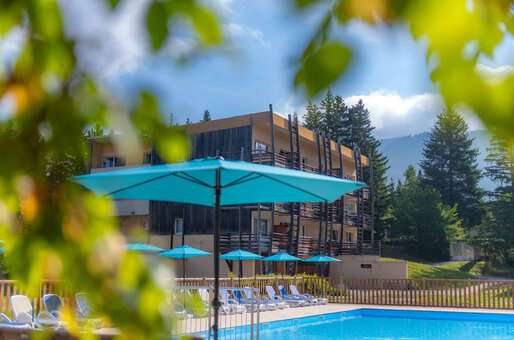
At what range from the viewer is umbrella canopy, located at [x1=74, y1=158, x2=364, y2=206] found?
5969mm

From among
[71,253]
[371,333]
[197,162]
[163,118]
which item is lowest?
[371,333]

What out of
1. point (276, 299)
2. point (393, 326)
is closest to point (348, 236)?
point (276, 299)

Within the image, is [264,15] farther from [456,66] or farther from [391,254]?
[391,254]

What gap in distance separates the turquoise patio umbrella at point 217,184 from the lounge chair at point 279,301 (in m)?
10.5

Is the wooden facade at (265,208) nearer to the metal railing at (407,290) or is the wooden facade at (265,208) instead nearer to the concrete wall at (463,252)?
the metal railing at (407,290)

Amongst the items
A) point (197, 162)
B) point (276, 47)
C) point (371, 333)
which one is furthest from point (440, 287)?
point (276, 47)

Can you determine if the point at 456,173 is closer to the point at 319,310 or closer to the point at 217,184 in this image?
the point at 319,310

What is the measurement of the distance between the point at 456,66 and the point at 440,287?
2036 centimetres

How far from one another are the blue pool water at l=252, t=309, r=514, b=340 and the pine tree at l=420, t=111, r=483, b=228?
38816 mm

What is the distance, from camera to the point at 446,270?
40.1 m

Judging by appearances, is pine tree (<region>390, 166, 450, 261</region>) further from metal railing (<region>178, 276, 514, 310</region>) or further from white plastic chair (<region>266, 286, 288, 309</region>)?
white plastic chair (<region>266, 286, 288, 309</region>)

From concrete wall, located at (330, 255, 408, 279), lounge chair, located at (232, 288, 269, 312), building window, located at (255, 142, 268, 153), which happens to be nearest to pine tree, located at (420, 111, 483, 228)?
concrete wall, located at (330, 255, 408, 279)

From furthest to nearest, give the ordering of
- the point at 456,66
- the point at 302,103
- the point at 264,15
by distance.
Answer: the point at 264,15 → the point at 302,103 → the point at 456,66

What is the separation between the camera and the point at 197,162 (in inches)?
244
